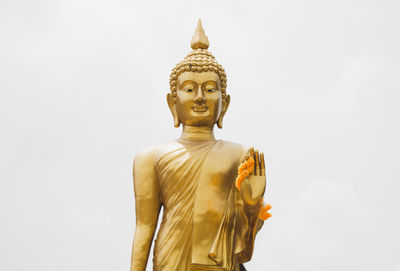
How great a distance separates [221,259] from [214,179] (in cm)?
85

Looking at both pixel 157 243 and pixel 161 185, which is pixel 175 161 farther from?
pixel 157 243

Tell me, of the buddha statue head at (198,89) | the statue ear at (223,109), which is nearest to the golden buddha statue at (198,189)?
the buddha statue head at (198,89)

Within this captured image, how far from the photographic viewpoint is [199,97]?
26.7 ft

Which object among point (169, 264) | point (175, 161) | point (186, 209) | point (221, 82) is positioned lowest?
point (169, 264)

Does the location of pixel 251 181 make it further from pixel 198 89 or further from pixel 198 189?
pixel 198 89

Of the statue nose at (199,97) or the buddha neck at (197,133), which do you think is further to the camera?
the buddha neck at (197,133)

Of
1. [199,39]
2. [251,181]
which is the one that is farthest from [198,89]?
[251,181]

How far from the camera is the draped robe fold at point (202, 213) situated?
7629 mm

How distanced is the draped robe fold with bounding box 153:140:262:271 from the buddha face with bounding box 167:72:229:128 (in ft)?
1.09

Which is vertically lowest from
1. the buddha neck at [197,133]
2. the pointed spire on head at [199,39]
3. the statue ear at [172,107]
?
the buddha neck at [197,133]

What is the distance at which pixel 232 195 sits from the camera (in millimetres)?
7930

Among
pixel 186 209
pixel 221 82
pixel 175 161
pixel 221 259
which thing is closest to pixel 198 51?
pixel 221 82

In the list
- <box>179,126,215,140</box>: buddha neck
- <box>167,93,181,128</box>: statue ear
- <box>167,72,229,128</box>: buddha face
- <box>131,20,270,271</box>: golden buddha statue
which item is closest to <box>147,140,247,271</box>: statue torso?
<box>131,20,270,271</box>: golden buddha statue

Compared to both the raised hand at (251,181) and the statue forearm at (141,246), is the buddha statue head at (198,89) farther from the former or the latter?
the statue forearm at (141,246)
